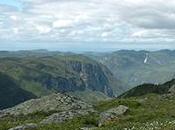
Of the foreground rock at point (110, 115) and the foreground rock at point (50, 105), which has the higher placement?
the foreground rock at point (110, 115)

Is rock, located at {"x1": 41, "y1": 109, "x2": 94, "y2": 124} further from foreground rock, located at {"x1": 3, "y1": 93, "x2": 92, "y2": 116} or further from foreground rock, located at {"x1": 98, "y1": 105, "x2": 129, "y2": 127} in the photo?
foreground rock, located at {"x1": 3, "y1": 93, "x2": 92, "y2": 116}

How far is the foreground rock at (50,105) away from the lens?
Result: 5608 centimetres

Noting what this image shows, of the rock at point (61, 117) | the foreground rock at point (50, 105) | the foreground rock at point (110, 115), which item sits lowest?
the foreground rock at point (50, 105)

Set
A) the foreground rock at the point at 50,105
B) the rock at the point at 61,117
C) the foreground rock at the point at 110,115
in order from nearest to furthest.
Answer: the foreground rock at the point at 110,115
the rock at the point at 61,117
the foreground rock at the point at 50,105

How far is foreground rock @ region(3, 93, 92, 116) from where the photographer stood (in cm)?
5608

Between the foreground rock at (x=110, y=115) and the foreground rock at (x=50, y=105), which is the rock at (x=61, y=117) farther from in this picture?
the foreground rock at (x=50, y=105)

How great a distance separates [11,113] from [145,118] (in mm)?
25362

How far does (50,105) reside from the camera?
57.2 m

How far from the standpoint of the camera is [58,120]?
4078 centimetres

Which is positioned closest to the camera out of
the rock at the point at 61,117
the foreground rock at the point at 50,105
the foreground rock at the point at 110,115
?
the foreground rock at the point at 110,115

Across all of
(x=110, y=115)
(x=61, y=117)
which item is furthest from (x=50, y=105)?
(x=110, y=115)

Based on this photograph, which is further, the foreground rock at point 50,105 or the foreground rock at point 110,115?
the foreground rock at point 50,105

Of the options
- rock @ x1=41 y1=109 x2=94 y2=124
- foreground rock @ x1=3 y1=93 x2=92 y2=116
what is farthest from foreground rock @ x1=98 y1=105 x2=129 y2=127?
foreground rock @ x1=3 y1=93 x2=92 y2=116

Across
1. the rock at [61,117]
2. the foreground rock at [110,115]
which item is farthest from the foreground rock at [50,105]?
the foreground rock at [110,115]
